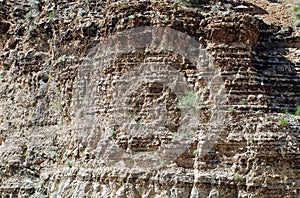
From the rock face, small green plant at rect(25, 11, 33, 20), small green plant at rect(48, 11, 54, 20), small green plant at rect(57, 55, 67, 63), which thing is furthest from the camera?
small green plant at rect(25, 11, 33, 20)

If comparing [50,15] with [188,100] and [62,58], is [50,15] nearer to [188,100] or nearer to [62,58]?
[62,58]

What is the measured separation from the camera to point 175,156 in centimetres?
1466

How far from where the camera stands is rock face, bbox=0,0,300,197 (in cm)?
1426

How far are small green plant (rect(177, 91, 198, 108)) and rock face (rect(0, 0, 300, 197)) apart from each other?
64 mm

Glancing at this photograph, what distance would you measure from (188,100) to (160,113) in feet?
2.48

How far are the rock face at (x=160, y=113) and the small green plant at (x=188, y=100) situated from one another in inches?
2.5

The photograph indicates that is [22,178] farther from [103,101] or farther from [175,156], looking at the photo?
[175,156]

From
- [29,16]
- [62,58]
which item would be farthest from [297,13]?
[29,16]

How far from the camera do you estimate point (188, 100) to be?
15211mm

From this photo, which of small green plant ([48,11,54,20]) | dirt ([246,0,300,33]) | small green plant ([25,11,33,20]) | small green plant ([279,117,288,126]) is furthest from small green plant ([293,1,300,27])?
small green plant ([25,11,33,20])

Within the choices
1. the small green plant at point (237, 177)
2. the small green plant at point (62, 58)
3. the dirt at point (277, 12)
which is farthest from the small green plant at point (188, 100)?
the small green plant at point (62, 58)

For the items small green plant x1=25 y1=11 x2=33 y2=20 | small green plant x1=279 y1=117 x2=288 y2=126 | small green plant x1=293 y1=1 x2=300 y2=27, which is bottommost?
small green plant x1=279 y1=117 x2=288 y2=126

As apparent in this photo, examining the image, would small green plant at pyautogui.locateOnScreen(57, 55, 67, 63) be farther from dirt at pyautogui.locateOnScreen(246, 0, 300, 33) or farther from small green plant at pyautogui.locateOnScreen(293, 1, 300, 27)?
small green plant at pyautogui.locateOnScreen(293, 1, 300, 27)

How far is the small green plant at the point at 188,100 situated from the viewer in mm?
15172
